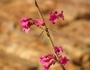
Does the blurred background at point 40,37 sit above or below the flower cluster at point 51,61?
above

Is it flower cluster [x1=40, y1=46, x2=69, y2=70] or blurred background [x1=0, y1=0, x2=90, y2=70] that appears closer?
flower cluster [x1=40, y1=46, x2=69, y2=70]

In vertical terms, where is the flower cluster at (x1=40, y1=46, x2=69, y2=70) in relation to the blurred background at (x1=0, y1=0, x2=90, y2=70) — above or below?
below

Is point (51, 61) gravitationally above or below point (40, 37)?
below

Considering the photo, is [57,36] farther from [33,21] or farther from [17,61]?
[33,21]

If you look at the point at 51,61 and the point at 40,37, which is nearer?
the point at 51,61

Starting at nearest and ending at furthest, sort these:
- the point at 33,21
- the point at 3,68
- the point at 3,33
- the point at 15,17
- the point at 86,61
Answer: the point at 33,21 → the point at 3,68 → the point at 86,61 → the point at 3,33 → the point at 15,17

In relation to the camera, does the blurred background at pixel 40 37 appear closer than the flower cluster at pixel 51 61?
No

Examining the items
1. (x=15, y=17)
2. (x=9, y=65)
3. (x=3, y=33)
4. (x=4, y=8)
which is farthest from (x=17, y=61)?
(x=4, y=8)

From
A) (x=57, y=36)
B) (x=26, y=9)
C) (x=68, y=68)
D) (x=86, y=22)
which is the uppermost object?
(x=26, y=9)
